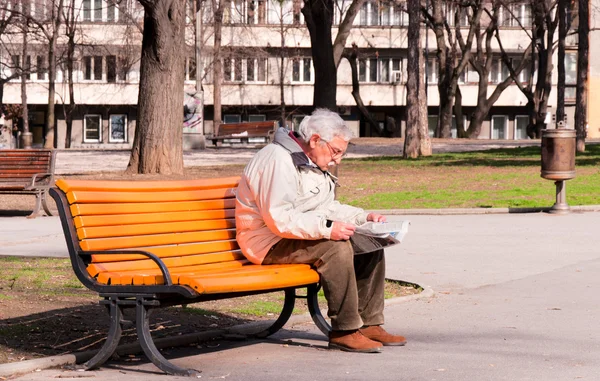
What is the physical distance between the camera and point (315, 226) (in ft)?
23.6

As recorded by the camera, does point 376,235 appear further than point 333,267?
Yes

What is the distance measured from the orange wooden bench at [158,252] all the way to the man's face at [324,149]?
663 millimetres

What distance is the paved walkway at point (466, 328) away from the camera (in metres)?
6.80

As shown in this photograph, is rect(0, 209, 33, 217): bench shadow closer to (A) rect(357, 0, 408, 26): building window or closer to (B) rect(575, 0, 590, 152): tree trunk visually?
(B) rect(575, 0, 590, 152): tree trunk

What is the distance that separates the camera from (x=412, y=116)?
114 feet

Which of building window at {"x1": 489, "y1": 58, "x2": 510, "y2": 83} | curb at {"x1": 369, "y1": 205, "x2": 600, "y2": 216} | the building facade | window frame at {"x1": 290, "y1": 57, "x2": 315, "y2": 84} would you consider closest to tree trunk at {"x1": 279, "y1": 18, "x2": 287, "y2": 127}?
the building facade

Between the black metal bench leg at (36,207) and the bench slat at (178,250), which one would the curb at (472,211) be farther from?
the bench slat at (178,250)

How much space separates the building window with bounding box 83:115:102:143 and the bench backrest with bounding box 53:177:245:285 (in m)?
67.5

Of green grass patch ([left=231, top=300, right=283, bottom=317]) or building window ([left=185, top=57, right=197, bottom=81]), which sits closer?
green grass patch ([left=231, top=300, right=283, bottom=317])

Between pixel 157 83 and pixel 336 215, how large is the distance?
58.5ft

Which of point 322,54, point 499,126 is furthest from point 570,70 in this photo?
point 322,54

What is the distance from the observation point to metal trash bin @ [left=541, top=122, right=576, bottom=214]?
18.3m

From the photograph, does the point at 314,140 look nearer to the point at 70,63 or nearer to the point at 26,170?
the point at 26,170

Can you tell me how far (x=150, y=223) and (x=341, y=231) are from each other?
1.18 metres
